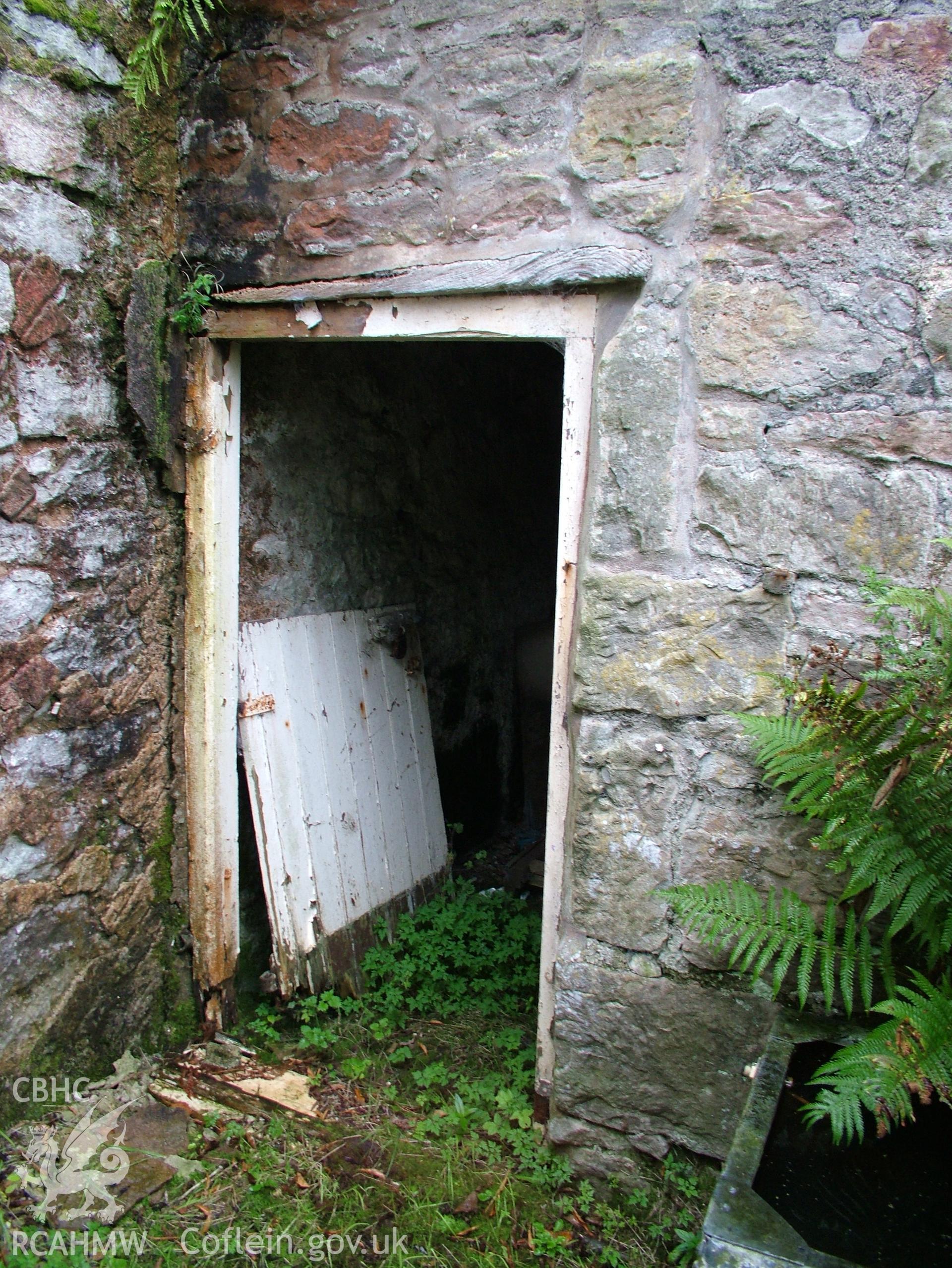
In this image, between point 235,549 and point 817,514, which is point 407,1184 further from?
point 817,514

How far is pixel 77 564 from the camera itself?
2322 millimetres

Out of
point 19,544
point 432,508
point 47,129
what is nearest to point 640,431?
point 19,544

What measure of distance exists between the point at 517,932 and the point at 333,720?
1111 mm

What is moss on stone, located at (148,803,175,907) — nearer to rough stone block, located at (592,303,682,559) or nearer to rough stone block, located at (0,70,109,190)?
rough stone block, located at (592,303,682,559)

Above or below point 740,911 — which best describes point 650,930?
below

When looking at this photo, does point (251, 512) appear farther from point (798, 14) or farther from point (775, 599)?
point (798, 14)

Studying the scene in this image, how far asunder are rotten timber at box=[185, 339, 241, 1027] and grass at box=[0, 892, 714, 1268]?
46 cm

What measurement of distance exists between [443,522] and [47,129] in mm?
2219

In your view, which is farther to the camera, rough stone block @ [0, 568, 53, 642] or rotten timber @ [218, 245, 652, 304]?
rough stone block @ [0, 568, 53, 642]

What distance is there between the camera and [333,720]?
10.3ft

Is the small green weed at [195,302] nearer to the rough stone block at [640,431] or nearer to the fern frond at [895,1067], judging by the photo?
the rough stone block at [640,431]

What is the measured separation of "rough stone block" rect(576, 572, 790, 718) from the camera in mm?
1947

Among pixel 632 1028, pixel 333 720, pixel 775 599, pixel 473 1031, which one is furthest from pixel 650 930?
pixel 333 720

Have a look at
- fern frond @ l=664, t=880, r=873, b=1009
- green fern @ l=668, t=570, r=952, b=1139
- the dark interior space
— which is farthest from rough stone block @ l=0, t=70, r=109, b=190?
fern frond @ l=664, t=880, r=873, b=1009
